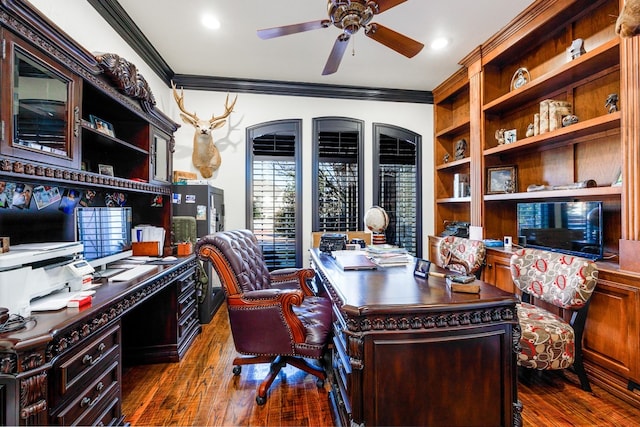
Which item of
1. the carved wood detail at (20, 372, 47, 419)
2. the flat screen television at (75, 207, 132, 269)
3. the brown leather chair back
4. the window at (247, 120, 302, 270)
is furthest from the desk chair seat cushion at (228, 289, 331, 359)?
the window at (247, 120, 302, 270)

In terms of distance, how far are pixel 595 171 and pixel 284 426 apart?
328cm

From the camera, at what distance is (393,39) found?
2246 millimetres

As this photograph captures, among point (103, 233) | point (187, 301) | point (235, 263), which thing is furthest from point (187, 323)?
point (235, 263)

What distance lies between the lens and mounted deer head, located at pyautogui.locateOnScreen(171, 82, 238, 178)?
151 inches

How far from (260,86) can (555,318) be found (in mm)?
4254

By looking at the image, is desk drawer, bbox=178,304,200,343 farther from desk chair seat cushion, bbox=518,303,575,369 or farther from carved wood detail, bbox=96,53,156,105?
desk chair seat cushion, bbox=518,303,575,369

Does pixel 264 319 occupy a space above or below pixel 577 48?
below

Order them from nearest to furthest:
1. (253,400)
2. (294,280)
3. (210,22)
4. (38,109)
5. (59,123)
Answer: (38,109)
(59,123)
(253,400)
(294,280)
(210,22)

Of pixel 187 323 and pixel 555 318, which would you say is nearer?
pixel 555 318

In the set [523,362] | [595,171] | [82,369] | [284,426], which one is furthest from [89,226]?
[595,171]

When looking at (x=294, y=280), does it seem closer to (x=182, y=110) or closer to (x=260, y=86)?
(x=182, y=110)

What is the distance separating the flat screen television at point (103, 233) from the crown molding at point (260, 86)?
1885 millimetres

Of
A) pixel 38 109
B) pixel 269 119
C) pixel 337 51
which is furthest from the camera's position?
pixel 269 119

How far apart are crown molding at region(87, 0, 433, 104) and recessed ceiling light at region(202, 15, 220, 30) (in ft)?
2.34
